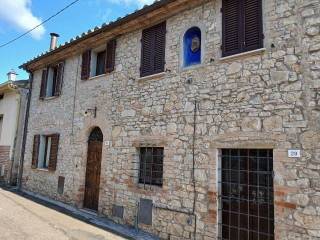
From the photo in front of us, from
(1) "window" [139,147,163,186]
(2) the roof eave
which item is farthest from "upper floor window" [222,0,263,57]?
(1) "window" [139,147,163,186]

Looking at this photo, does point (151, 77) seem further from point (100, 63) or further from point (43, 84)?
point (43, 84)

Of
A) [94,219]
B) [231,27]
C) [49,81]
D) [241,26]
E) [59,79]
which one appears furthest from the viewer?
[49,81]

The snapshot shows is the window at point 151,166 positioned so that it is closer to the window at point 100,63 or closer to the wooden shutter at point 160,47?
the wooden shutter at point 160,47

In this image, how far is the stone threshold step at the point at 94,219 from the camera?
6.84 meters

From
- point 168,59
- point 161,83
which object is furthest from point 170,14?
point 161,83

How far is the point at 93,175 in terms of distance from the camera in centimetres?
912

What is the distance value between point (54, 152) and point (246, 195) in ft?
24.5

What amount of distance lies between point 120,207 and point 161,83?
135 inches

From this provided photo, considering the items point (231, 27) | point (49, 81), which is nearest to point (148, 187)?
point (231, 27)

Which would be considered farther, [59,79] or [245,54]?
[59,79]

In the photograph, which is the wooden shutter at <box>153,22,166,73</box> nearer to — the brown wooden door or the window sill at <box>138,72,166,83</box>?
the window sill at <box>138,72,166,83</box>

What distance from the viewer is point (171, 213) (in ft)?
21.5

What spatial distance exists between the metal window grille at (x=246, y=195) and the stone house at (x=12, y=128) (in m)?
10.8

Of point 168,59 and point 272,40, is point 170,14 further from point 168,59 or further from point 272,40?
point 272,40
